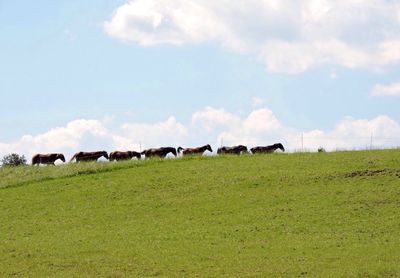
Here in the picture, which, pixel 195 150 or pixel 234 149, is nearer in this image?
pixel 234 149

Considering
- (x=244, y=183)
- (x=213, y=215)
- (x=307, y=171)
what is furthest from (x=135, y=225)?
(x=307, y=171)

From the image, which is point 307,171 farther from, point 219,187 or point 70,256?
point 70,256

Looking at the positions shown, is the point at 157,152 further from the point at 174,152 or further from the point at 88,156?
the point at 88,156

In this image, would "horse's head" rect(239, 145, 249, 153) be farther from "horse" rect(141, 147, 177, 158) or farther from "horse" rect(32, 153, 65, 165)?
"horse" rect(32, 153, 65, 165)

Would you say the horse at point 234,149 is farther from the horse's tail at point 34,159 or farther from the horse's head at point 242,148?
the horse's tail at point 34,159

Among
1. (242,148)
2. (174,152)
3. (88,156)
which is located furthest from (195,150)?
(88,156)

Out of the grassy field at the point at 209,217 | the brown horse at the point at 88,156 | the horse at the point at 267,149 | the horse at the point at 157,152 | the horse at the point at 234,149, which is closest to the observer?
the grassy field at the point at 209,217

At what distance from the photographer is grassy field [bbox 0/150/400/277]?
26781 millimetres

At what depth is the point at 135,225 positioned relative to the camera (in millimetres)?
35156

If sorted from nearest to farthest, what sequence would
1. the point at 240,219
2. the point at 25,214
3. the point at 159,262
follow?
the point at 159,262, the point at 240,219, the point at 25,214

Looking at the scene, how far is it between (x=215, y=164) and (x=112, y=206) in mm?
10750

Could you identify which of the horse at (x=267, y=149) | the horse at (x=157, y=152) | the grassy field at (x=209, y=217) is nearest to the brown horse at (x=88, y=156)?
the horse at (x=157, y=152)

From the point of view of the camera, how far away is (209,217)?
117 ft

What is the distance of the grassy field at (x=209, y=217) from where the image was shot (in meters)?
26.8
